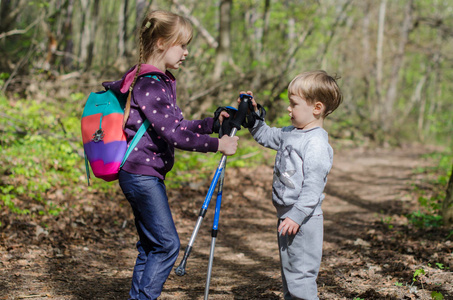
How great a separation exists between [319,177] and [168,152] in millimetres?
1018

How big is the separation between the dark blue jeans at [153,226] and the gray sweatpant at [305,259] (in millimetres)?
786

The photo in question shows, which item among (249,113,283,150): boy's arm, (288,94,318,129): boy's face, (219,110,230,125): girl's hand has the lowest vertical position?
(249,113,283,150): boy's arm

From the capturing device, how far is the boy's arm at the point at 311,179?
256 cm

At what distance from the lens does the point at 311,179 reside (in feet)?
8.48

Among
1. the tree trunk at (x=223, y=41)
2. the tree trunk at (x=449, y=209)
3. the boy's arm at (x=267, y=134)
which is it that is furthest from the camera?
the tree trunk at (x=223, y=41)

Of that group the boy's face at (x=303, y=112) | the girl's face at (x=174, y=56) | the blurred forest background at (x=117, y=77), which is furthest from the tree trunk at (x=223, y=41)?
the boy's face at (x=303, y=112)

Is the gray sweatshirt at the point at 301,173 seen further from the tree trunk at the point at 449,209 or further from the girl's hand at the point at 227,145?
the tree trunk at the point at 449,209

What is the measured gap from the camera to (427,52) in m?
21.5

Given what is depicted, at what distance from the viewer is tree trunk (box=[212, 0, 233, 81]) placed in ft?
35.8

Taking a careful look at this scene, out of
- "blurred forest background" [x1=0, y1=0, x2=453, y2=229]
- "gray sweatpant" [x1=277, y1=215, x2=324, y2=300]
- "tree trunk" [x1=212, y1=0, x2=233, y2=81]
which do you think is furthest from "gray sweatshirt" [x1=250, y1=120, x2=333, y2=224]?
"tree trunk" [x1=212, y1=0, x2=233, y2=81]

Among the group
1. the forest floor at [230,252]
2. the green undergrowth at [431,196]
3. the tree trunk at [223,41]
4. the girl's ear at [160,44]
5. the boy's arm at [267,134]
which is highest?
the tree trunk at [223,41]

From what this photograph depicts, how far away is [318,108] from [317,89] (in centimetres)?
13

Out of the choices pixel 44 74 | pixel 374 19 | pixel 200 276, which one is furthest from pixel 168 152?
pixel 374 19

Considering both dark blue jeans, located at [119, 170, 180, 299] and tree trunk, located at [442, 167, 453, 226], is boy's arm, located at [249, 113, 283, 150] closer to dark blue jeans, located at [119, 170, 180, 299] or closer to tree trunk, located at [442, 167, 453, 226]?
dark blue jeans, located at [119, 170, 180, 299]
